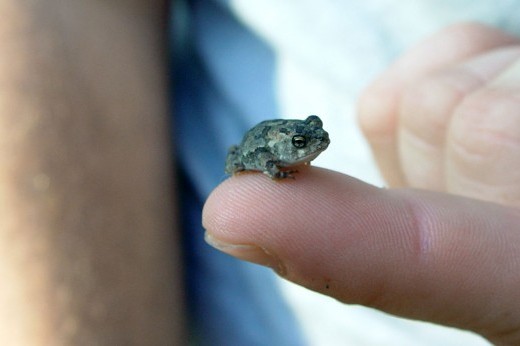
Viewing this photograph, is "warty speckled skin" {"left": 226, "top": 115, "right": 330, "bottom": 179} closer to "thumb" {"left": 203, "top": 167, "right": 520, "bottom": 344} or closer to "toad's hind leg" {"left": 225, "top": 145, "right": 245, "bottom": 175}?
"toad's hind leg" {"left": 225, "top": 145, "right": 245, "bottom": 175}

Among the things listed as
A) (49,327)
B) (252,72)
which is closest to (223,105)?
(252,72)

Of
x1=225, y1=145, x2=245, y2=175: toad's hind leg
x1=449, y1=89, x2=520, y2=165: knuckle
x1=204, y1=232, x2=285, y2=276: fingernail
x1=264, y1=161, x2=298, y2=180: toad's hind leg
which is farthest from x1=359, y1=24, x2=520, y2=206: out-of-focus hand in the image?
x1=204, y1=232, x2=285, y2=276: fingernail

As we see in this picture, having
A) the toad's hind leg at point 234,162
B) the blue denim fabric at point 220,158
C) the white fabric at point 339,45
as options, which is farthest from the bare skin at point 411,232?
the blue denim fabric at point 220,158

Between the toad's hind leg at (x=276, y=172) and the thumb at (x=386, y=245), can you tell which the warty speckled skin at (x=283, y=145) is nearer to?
the toad's hind leg at (x=276, y=172)

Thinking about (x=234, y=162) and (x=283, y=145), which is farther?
(x=234, y=162)

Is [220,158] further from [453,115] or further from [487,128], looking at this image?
[487,128]

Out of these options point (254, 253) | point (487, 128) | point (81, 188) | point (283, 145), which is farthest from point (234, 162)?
point (487, 128)

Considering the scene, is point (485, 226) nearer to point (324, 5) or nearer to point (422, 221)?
point (422, 221)
